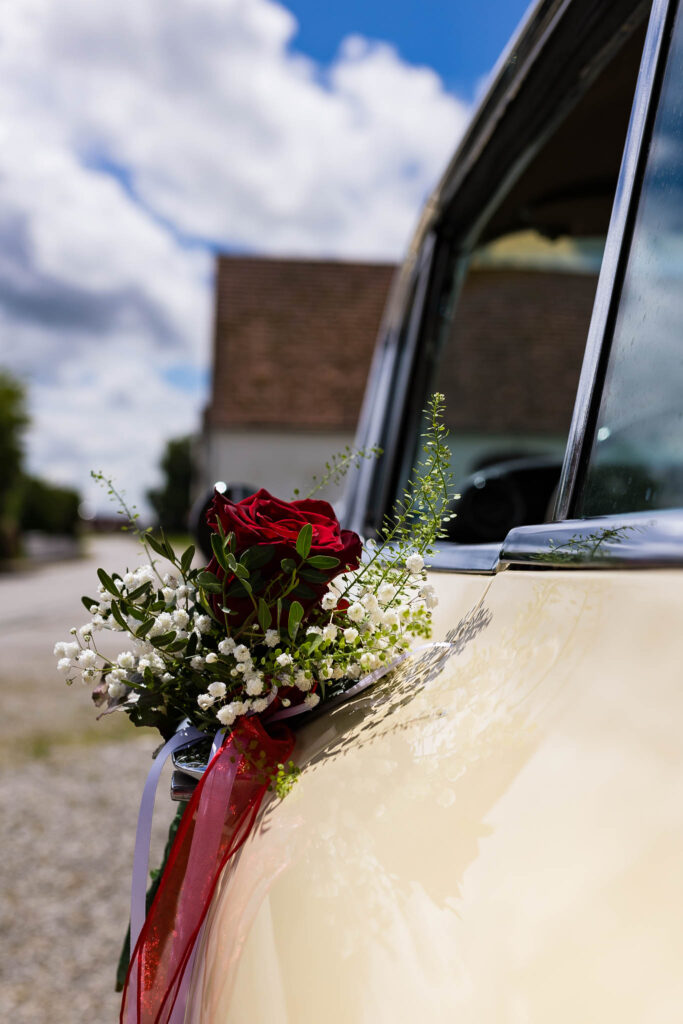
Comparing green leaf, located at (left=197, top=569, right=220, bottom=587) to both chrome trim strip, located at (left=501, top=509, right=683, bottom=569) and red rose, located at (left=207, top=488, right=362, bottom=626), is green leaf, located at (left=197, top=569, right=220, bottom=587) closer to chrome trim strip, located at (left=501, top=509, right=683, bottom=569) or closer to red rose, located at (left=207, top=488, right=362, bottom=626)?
red rose, located at (left=207, top=488, right=362, bottom=626)

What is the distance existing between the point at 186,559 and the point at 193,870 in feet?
1.42

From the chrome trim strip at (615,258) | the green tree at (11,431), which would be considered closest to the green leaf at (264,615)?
the chrome trim strip at (615,258)

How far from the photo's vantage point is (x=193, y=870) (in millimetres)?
1030

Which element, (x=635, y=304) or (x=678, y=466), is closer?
(x=678, y=466)

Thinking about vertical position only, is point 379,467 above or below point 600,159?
below

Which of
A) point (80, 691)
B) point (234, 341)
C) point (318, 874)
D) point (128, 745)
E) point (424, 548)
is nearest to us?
point (318, 874)

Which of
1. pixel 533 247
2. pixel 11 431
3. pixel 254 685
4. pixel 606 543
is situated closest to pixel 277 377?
pixel 11 431

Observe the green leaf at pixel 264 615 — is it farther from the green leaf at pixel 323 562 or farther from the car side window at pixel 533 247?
the car side window at pixel 533 247

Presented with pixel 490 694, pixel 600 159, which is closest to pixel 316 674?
pixel 490 694

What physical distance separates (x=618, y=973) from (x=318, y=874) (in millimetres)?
317

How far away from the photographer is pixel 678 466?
987mm

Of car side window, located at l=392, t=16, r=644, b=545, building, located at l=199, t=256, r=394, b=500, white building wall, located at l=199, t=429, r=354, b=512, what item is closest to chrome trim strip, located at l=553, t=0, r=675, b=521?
car side window, located at l=392, t=16, r=644, b=545

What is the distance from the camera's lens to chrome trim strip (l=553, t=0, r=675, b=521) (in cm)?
111

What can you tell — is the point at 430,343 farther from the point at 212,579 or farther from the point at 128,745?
the point at 128,745
